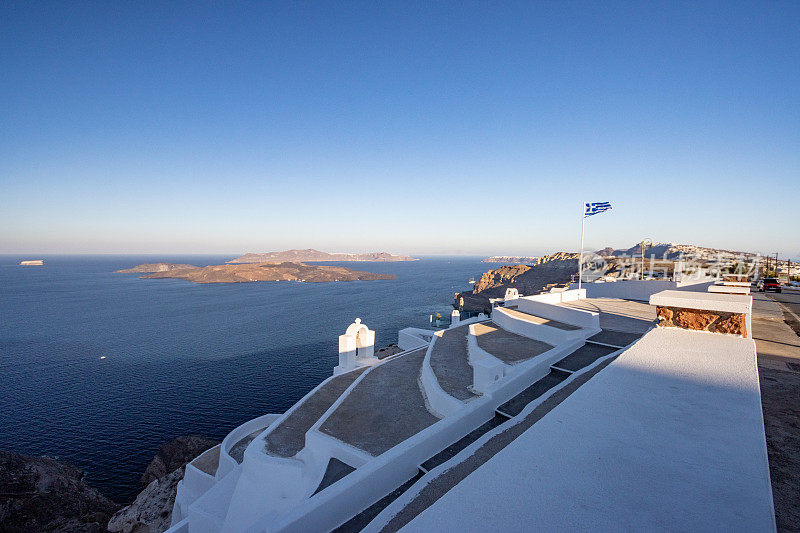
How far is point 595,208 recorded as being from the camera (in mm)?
15938

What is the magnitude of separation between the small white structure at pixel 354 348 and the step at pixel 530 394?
876cm

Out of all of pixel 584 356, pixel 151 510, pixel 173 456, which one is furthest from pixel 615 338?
pixel 173 456

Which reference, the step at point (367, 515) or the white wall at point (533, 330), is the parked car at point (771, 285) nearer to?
the white wall at point (533, 330)

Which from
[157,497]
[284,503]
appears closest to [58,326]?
[157,497]

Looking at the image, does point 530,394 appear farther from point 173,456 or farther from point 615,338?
point 173,456

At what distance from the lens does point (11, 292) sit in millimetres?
77188

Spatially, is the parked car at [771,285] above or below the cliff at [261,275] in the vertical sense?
above

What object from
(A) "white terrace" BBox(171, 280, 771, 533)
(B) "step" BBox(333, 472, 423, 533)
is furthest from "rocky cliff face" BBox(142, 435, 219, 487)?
(B) "step" BBox(333, 472, 423, 533)

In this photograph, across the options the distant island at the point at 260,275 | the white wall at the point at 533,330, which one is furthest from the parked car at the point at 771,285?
the distant island at the point at 260,275

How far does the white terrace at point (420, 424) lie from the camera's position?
3018 mm

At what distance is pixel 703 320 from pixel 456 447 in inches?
166

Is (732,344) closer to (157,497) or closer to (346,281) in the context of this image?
(157,497)

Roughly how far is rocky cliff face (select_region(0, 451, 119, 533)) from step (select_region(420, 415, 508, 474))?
48.4 feet

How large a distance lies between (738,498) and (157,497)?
54.7 feet
